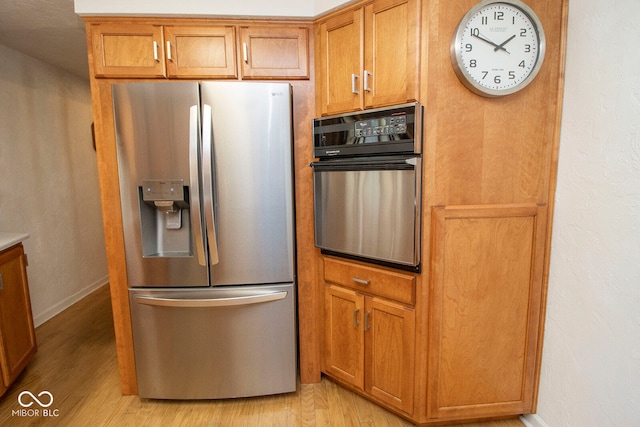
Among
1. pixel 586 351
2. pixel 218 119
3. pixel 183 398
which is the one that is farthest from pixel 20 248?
pixel 586 351

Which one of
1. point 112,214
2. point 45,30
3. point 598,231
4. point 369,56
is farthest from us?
point 45,30

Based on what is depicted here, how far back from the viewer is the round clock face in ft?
4.52

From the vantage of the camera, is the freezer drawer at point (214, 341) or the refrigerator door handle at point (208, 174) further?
the freezer drawer at point (214, 341)

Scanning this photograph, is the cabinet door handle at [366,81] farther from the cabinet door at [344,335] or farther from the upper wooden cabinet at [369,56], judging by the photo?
the cabinet door at [344,335]

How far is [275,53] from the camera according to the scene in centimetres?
176

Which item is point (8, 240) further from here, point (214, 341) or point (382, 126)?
point (382, 126)

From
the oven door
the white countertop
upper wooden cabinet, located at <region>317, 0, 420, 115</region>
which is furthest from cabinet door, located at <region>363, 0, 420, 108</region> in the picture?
the white countertop

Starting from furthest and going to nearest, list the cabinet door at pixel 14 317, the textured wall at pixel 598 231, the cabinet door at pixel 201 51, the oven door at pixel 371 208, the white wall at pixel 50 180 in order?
the white wall at pixel 50 180 < the cabinet door at pixel 14 317 < the cabinet door at pixel 201 51 < the oven door at pixel 371 208 < the textured wall at pixel 598 231

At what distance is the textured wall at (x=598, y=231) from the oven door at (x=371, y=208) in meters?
0.66

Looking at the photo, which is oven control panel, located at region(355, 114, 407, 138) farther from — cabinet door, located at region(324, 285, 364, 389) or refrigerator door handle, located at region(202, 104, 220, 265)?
cabinet door, located at region(324, 285, 364, 389)

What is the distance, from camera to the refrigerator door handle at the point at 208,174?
160 cm

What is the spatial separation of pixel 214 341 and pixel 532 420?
1689mm

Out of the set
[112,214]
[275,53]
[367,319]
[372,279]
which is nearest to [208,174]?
[112,214]

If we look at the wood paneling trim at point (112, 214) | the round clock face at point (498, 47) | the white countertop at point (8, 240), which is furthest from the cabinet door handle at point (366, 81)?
the white countertop at point (8, 240)
